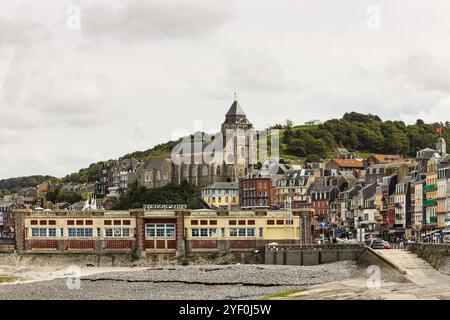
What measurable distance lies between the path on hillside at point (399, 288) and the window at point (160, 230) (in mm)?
32754

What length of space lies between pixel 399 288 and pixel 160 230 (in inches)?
1825

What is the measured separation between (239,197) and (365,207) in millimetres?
33316

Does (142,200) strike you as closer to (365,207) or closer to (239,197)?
(239,197)

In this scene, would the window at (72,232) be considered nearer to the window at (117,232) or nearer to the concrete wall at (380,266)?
the window at (117,232)

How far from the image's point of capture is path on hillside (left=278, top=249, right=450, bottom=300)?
191 ft

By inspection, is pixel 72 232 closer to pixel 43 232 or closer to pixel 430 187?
pixel 43 232

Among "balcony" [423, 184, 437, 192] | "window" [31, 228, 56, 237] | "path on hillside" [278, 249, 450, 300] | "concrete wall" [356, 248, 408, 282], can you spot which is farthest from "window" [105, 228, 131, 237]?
"balcony" [423, 184, 437, 192]

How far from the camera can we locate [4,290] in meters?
75.1

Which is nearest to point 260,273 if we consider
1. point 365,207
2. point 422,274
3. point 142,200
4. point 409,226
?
point 422,274

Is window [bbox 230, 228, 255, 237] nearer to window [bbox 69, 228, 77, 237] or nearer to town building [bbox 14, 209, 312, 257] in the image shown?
town building [bbox 14, 209, 312, 257]

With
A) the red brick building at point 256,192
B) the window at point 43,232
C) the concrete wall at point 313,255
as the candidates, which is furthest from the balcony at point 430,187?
the red brick building at point 256,192

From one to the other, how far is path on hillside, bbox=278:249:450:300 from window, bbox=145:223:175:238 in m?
32.8

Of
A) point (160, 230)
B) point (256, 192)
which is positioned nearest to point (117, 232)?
point (160, 230)

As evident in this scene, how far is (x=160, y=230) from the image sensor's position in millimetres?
106500
